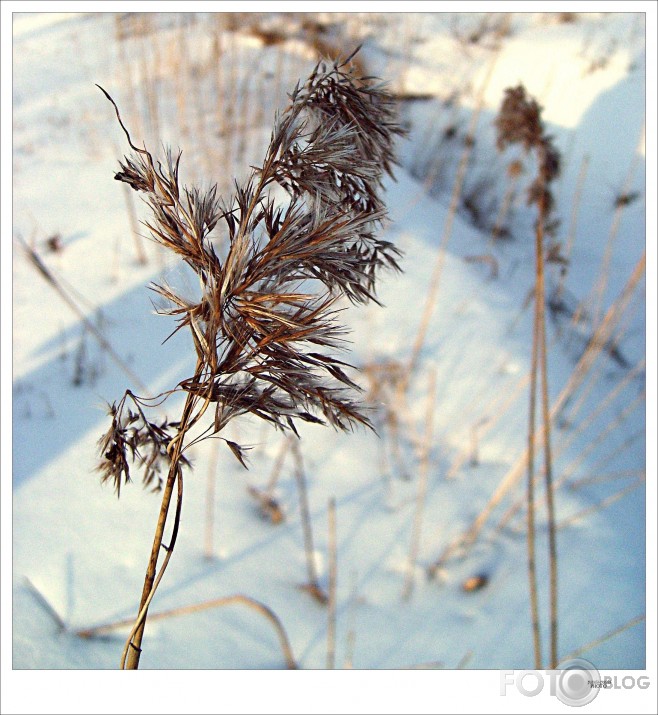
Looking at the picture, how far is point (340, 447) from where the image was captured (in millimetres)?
2016

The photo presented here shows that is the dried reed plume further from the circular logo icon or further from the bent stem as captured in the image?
the circular logo icon

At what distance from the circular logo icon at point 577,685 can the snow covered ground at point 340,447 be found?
21cm

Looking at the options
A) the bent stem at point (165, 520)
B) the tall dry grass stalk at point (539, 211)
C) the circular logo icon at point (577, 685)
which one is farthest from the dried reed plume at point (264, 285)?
the circular logo icon at point (577, 685)

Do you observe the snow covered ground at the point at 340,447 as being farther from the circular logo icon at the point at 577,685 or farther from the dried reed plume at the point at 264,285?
the circular logo icon at the point at 577,685

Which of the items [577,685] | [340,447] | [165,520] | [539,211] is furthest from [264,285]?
[340,447]

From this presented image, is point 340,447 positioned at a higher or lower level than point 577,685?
higher

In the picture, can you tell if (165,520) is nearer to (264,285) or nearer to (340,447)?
(264,285)

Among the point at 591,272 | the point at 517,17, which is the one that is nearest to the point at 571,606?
the point at 591,272

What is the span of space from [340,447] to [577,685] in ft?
3.62

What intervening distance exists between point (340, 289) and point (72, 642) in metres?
1.14

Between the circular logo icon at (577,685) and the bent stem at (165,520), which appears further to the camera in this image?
the circular logo icon at (577,685)

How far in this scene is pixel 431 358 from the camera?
7.55ft

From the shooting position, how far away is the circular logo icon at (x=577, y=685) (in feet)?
3.35

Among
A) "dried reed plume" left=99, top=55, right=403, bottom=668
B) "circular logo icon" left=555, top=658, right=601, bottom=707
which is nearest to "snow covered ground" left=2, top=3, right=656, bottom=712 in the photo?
"dried reed plume" left=99, top=55, right=403, bottom=668
